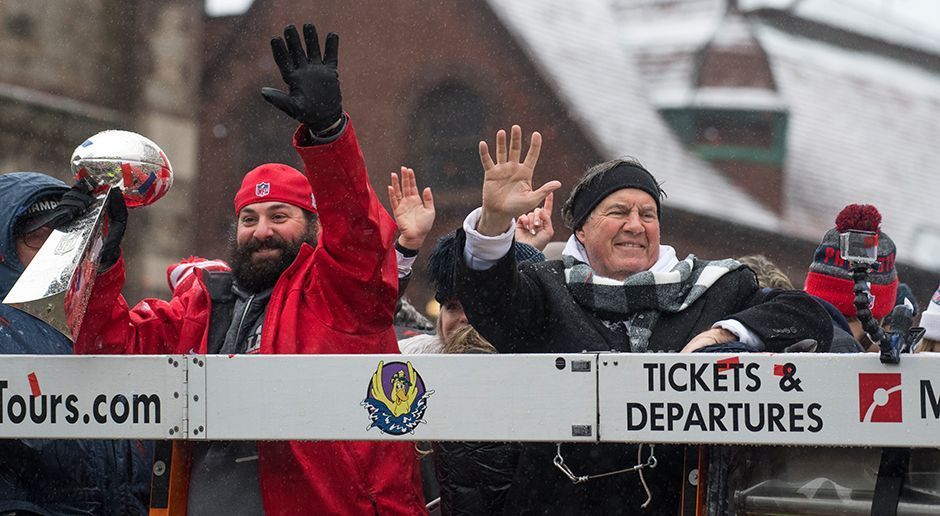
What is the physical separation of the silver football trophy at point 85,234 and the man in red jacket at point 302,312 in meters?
0.08

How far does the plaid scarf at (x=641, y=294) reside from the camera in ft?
12.1

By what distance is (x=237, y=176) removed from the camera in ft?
84.9

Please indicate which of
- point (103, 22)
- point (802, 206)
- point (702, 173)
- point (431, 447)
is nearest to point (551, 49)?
point (702, 173)

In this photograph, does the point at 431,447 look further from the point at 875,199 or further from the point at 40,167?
the point at 875,199

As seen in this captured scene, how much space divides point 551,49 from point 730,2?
4108mm

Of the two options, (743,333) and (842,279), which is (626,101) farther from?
(743,333)

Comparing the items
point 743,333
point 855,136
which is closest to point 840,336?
point 743,333

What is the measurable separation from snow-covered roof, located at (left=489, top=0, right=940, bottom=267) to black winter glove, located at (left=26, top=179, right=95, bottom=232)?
20940 mm

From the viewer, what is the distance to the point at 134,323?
4.07 m

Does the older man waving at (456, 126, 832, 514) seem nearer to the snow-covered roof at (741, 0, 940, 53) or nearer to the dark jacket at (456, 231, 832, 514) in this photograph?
the dark jacket at (456, 231, 832, 514)

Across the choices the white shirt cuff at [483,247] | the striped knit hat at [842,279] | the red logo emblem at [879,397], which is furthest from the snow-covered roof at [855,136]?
the red logo emblem at [879,397]

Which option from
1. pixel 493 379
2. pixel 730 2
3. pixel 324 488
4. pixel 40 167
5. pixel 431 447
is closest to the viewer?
pixel 493 379

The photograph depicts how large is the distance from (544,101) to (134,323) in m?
21.0

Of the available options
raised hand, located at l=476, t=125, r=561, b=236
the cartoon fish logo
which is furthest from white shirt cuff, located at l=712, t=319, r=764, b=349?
the cartoon fish logo
